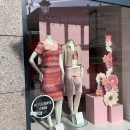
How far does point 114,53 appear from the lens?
3.96 m

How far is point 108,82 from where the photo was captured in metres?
3.92

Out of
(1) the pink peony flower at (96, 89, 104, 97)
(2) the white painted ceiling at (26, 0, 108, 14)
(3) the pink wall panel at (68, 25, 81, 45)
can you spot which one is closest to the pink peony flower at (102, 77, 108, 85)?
(1) the pink peony flower at (96, 89, 104, 97)

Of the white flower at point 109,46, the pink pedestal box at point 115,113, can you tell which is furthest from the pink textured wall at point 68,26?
the pink pedestal box at point 115,113

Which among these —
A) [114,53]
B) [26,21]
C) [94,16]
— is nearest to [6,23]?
[26,21]

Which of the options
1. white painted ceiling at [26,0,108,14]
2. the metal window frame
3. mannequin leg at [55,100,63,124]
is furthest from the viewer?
mannequin leg at [55,100,63,124]

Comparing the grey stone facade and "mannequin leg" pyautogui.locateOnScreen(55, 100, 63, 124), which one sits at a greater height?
the grey stone facade

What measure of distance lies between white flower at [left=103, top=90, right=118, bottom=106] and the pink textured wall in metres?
0.42

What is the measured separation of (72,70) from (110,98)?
99 cm

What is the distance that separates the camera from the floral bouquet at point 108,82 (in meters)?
3.88

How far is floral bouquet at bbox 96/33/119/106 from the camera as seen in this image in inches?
153

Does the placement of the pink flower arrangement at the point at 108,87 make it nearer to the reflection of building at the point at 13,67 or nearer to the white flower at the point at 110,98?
the white flower at the point at 110,98

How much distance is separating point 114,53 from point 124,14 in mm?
679

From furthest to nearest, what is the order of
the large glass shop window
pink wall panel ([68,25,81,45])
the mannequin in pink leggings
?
pink wall panel ([68,25,81,45]) < the mannequin in pink leggings < the large glass shop window

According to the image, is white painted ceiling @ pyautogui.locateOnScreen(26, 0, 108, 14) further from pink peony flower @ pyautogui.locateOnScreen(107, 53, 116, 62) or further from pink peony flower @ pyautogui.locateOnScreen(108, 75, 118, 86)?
pink peony flower @ pyautogui.locateOnScreen(108, 75, 118, 86)
